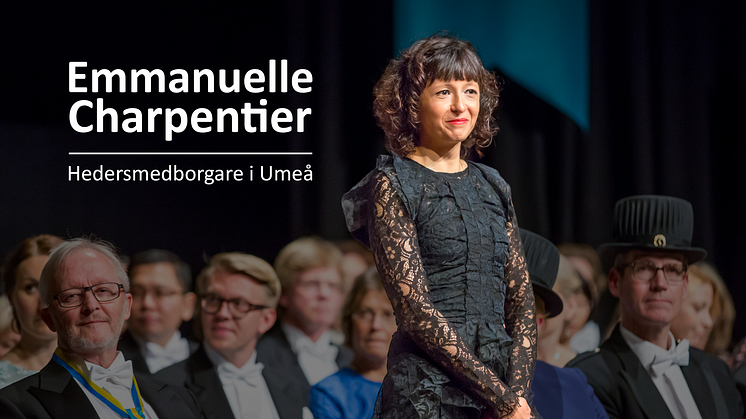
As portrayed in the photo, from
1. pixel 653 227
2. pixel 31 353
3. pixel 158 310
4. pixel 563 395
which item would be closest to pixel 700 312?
pixel 653 227

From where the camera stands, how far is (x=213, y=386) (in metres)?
3.36

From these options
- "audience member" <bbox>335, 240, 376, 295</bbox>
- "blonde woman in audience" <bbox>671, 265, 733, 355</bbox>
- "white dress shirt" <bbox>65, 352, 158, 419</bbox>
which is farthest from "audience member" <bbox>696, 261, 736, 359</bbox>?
"white dress shirt" <bbox>65, 352, 158, 419</bbox>

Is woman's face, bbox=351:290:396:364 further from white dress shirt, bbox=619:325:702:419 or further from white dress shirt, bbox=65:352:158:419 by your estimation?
Result: white dress shirt, bbox=619:325:702:419

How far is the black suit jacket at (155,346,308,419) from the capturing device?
3.33 meters

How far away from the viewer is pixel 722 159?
3635 millimetres

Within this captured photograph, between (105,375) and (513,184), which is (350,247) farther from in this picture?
(105,375)

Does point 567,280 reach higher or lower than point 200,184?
lower

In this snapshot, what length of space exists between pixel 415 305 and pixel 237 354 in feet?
6.41

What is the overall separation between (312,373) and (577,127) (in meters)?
1.68

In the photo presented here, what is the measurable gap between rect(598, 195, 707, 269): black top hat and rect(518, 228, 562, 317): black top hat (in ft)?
1.63

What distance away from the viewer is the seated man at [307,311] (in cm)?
342

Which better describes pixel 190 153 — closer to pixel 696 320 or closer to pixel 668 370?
pixel 668 370

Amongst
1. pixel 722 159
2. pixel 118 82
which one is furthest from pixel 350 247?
pixel 722 159

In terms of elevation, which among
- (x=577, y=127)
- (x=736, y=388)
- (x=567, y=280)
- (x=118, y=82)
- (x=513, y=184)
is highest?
(x=118, y=82)
